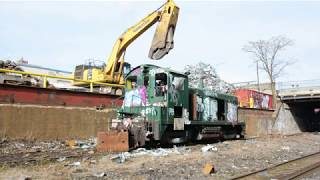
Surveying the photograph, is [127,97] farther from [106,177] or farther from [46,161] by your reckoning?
[106,177]

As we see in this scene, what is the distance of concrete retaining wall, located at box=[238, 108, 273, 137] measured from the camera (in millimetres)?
32931

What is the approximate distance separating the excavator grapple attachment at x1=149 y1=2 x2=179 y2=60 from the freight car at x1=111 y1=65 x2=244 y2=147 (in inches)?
113

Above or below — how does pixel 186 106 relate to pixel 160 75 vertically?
below

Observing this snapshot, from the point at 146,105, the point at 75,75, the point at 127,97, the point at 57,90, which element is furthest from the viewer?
the point at 75,75

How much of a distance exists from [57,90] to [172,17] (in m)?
7.19

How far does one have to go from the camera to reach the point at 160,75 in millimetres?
15617

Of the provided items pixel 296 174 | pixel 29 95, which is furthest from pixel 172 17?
pixel 296 174

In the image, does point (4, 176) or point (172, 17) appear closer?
point (4, 176)

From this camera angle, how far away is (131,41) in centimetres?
2395

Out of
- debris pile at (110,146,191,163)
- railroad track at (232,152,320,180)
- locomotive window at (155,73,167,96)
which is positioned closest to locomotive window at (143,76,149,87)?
locomotive window at (155,73,167,96)

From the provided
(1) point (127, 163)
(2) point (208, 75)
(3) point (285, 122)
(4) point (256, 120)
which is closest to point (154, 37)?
(1) point (127, 163)

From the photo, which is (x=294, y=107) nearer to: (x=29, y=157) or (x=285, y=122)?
(x=285, y=122)

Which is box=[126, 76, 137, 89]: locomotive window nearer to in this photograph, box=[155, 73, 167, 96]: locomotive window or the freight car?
the freight car

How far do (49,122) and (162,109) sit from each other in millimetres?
5716
